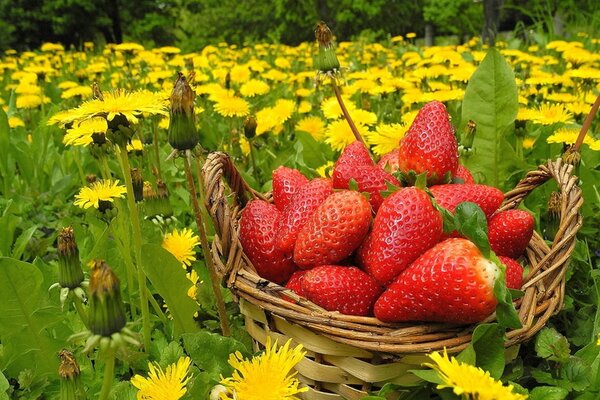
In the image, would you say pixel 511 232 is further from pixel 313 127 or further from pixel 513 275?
pixel 313 127

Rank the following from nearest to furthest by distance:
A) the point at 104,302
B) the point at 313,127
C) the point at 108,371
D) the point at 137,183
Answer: the point at 104,302, the point at 108,371, the point at 137,183, the point at 313,127

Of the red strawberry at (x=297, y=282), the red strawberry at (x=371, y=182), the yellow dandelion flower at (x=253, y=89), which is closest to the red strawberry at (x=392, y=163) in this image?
the red strawberry at (x=371, y=182)

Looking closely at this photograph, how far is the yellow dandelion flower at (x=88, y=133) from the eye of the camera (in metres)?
1.34

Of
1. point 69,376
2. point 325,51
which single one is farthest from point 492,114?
point 69,376

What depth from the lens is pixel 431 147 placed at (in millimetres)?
1418

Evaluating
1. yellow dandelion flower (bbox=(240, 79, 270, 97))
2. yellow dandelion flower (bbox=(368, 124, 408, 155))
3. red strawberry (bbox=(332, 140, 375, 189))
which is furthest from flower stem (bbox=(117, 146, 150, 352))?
yellow dandelion flower (bbox=(240, 79, 270, 97))

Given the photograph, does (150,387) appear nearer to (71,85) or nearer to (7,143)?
(7,143)

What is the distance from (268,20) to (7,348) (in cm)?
1084

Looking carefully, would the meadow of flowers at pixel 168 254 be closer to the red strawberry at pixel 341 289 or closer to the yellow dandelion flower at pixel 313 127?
the yellow dandelion flower at pixel 313 127

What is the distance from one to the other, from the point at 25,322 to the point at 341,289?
699 mm

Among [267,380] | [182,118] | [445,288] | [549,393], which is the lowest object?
[549,393]

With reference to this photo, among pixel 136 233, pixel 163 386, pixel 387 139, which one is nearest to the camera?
pixel 163 386

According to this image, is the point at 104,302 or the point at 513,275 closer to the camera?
the point at 104,302

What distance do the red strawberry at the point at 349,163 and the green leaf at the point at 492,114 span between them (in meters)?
0.55
